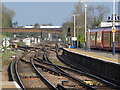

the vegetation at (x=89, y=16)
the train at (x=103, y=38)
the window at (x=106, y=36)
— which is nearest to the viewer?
the train at (x=103, y=38)

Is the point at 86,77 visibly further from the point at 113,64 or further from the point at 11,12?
the point at 11,12

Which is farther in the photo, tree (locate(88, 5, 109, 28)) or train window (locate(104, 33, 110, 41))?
tree (locate(88, 5, 109, 28))

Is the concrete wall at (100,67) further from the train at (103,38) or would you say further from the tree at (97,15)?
the tree at (97,15)

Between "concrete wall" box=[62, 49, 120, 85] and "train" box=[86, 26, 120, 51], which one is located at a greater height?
"train" box=[86, 26, 120, 51]

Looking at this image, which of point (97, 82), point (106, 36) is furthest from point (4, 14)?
point (97, 82)

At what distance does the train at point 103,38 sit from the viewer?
31.5m

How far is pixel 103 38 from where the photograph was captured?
35.5 m

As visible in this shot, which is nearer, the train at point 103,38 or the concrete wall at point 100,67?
the concrete wall at point 100,67

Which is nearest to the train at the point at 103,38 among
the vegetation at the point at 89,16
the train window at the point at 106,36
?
the train window at the point at 106,36

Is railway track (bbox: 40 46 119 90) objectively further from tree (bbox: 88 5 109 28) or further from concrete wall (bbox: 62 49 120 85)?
tree (bbox: 88 5 109 28)

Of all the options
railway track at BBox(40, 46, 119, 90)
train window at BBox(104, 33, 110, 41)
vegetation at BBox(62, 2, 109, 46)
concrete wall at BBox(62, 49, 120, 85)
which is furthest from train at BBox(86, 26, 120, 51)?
vegetation at BBox(62, 2, 109, 46)

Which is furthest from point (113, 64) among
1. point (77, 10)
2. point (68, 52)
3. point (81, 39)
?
point (77, 10)

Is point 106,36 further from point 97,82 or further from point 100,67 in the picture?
point 97,82

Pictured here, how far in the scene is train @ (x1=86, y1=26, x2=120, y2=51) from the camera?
3148cm
